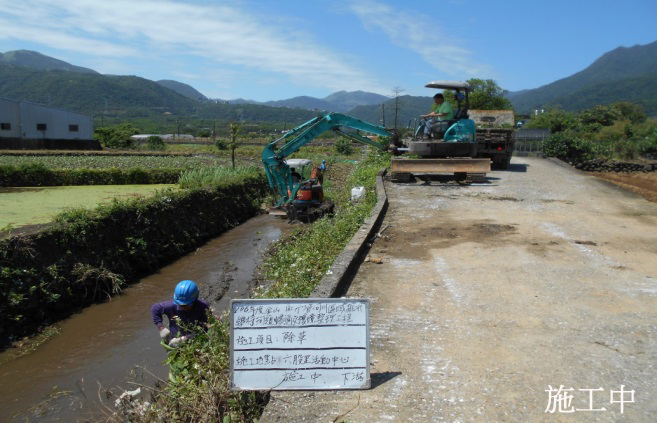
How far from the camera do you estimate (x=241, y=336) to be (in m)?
3.88

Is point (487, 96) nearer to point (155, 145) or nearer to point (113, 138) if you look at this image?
point (155, 145)

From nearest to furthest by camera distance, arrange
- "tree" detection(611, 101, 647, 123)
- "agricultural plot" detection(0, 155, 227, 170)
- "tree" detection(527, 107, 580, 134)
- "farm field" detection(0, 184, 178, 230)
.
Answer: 1. "farm field" detection(0, 184, 178, 230)
2. "agricultural plot" detection(0, 155, 227, 170)
3. "tree" detection(527, 107, 580, 134)
4. "tree" detection(611, 101, 647, 123)

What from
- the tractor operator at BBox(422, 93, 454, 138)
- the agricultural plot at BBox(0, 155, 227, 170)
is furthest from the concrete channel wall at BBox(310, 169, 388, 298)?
the agricultural plot at BBox(0, 155, 227, 170)

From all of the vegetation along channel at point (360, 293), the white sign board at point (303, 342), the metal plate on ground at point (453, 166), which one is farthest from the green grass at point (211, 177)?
the white sign board at point (303, 342)

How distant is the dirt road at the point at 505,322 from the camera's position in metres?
3.68

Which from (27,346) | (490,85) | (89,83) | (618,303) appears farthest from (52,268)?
(89,83)

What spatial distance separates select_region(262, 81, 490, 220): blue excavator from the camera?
1521cm

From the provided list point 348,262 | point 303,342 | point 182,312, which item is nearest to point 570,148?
point 348,262

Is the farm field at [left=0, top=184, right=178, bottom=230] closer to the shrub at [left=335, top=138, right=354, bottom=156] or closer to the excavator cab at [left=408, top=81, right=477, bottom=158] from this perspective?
the excavator cab at [left=408, top=81, right=477, bottom=158]

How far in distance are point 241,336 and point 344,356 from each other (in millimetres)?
784

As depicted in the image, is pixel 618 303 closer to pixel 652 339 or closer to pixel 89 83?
pixel 652 339

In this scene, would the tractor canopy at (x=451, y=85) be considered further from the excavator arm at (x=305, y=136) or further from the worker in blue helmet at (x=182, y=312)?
the worker in blue helmet at (x=182, y=312)

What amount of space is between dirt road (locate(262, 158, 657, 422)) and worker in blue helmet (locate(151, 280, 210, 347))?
5.54 ft

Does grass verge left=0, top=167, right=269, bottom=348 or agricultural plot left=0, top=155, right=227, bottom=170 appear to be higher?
agricultural plot left=0, top=155, right=227, bottom=170
